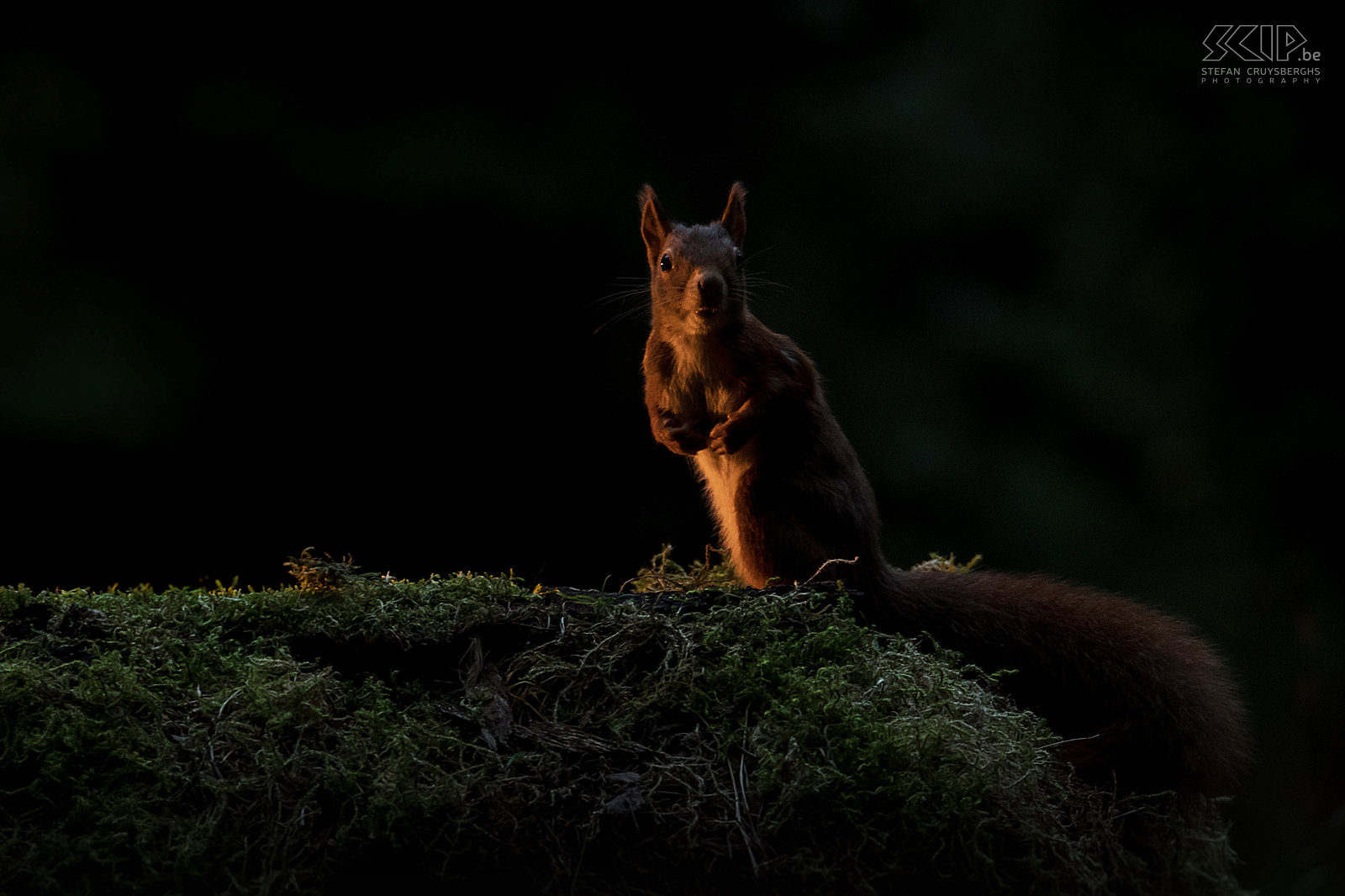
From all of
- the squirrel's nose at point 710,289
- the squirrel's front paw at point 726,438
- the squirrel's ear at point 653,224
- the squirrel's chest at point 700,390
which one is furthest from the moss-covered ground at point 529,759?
the squirrel's ear at point 653,224

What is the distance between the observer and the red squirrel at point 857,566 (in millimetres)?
2438

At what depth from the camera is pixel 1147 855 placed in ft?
6.79

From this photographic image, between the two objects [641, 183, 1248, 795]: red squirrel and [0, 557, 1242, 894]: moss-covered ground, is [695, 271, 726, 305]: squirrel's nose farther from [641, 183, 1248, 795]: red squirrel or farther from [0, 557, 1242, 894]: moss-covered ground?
[0, 557, 1242, 894]: moss-covered ground

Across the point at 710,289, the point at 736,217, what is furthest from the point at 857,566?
the point at 736,217

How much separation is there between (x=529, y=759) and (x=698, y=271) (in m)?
1.61

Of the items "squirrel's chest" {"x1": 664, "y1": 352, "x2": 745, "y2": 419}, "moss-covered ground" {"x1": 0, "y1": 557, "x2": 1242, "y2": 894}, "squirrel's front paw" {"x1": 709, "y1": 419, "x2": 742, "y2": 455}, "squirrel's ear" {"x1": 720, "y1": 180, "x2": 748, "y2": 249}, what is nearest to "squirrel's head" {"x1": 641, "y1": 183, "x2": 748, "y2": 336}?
"squirrel's ear" {"x1": 720, "y1": 180, "x2": 748, "y2": 249}

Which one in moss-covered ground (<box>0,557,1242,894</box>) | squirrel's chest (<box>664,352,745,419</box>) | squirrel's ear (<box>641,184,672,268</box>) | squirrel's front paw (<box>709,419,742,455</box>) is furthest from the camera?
squirrel's ear (<box>641,184,672,268</box>)

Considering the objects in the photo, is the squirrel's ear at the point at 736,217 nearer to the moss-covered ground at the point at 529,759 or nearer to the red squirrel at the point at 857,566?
the red squirrel at the point at 857,566

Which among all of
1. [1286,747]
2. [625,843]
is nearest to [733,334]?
[625,843]

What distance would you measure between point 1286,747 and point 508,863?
5102 mm

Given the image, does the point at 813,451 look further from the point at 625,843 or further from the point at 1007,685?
the point at 625,843

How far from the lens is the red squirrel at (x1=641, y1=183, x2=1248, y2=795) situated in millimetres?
2438

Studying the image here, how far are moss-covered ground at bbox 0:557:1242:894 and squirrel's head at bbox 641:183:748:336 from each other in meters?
0.96

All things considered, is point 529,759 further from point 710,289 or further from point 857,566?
point 710,289
